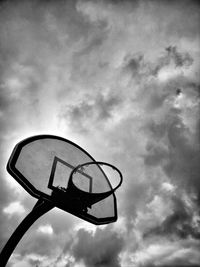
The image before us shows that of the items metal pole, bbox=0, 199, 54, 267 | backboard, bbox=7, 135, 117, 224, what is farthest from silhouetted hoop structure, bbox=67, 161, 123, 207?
metal pole, bbox=0, 199, 54, 267

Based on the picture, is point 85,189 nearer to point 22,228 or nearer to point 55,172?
point 55,172

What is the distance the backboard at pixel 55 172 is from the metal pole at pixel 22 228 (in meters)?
0.18

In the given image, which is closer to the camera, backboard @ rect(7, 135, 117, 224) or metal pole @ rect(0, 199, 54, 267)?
metal pole @ rect(0, 199, 54, 267)

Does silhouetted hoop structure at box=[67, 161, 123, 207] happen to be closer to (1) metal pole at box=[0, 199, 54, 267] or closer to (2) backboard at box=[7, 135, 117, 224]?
(2) backboard at box=[7, 135, 117, 224]

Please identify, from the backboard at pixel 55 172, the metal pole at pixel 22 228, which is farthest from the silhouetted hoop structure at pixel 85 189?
the metal pole at pixel 22 228

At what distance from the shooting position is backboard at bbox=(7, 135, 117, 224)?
3.36 meters

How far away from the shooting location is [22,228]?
10.6ft

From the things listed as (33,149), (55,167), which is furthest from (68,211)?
(33,149)

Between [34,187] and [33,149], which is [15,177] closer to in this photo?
[34,187]

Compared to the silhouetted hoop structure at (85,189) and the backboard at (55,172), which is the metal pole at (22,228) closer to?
the backboard at (55,172)

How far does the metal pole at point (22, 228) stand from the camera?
10.1 feet

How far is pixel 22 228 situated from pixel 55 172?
112cm

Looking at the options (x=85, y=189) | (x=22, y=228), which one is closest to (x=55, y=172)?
(x=85, y=189)

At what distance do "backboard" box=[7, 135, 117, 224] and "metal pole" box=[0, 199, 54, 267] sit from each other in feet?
0.58
